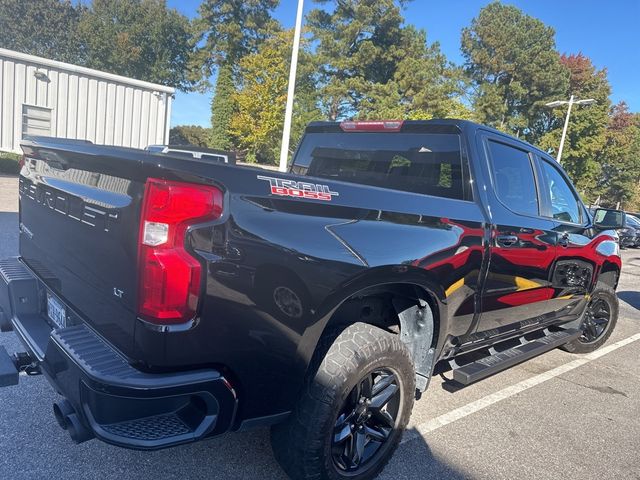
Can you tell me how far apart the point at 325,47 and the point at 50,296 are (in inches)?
1308

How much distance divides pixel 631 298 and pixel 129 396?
1007 centimetres

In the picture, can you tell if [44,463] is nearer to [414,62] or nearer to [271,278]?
[271,278]

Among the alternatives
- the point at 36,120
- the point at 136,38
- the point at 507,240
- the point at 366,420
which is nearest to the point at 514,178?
the point at 507,240

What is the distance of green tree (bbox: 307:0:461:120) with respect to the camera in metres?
31.0

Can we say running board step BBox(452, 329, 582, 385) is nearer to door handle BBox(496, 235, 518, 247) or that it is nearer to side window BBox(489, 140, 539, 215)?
door handle BBox(496, 235, 518, 247)

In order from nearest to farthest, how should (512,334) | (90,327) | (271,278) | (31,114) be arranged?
1. (271,278)
2. (90,327)
3. (512,334)
4. (31,114)

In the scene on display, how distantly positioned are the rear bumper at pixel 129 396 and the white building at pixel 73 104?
15.0 m

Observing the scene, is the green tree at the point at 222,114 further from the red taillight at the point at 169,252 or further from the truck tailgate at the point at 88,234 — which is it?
the red taillight at the point at 169,252

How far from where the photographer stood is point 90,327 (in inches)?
83.7

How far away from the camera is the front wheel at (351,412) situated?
2.21 metres

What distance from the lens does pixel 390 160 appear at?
3.60 meters

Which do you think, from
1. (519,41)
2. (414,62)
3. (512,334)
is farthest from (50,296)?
(519,41)

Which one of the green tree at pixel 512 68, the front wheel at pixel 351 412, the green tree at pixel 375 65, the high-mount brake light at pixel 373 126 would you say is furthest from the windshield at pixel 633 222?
the front wheel at pixel 351 412

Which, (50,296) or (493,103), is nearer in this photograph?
(50,296)
